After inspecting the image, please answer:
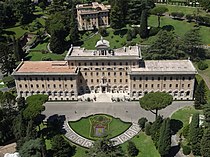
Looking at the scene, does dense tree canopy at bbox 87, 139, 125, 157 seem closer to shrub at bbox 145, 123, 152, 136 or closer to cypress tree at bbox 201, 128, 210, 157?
shrub at bbox 145, 123, 152, 136

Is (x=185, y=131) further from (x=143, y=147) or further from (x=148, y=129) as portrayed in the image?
(x=143, y=147)

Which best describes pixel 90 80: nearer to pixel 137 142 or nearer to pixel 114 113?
pixel 114 113

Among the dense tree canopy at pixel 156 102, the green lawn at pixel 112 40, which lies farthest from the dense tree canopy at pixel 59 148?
the green lawn at pixel 112 40

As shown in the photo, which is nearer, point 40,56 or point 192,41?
point 192,41

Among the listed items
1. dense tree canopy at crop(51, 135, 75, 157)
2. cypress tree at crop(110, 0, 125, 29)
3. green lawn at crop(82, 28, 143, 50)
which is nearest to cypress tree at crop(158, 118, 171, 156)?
dense tree canopy at crop(51, 135, 75, 157)

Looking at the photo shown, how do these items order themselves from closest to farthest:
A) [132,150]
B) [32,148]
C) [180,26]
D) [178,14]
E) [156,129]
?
[32,148], [132,150], [156,129], [180,26], [178,14]

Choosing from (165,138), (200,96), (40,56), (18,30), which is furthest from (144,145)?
(18,30)

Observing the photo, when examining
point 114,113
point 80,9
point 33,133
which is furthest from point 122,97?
point 80,9
